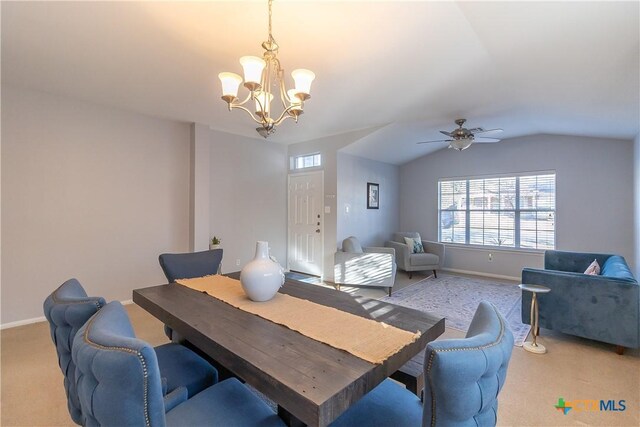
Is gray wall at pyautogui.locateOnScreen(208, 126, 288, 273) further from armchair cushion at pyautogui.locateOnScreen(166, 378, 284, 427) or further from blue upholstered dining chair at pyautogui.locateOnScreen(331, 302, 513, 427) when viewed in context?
blue upholstered dining chair at pyautogui.locateOnScreen(331, 302, 513, 427)

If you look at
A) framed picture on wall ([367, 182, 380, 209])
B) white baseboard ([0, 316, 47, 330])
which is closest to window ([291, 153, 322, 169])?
framed picture on wall ([367, 182, 380, 209])

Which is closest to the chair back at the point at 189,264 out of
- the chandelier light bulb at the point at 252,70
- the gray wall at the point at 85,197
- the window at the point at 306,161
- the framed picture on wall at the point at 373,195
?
the chandelier light bulb at the point at 252,70

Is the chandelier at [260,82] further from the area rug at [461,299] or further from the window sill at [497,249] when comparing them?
the window sill at [497,249]

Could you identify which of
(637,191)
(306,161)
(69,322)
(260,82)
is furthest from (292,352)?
(637,191)

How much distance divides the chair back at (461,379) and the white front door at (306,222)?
14.2ft

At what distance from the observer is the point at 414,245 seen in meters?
5.62

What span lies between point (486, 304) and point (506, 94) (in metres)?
3.11

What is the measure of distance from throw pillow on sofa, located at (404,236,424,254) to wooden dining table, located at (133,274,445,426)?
4034mm

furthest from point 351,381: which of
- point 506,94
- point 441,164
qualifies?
point 441,164

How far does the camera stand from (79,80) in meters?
2.95

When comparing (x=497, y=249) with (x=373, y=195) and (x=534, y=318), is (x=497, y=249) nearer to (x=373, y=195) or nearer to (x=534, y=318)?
(x=373, y=195)

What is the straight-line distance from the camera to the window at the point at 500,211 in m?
5.11

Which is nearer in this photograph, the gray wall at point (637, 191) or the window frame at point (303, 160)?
the gray wall at point (637, 191)

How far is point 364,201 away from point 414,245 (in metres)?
1.30
